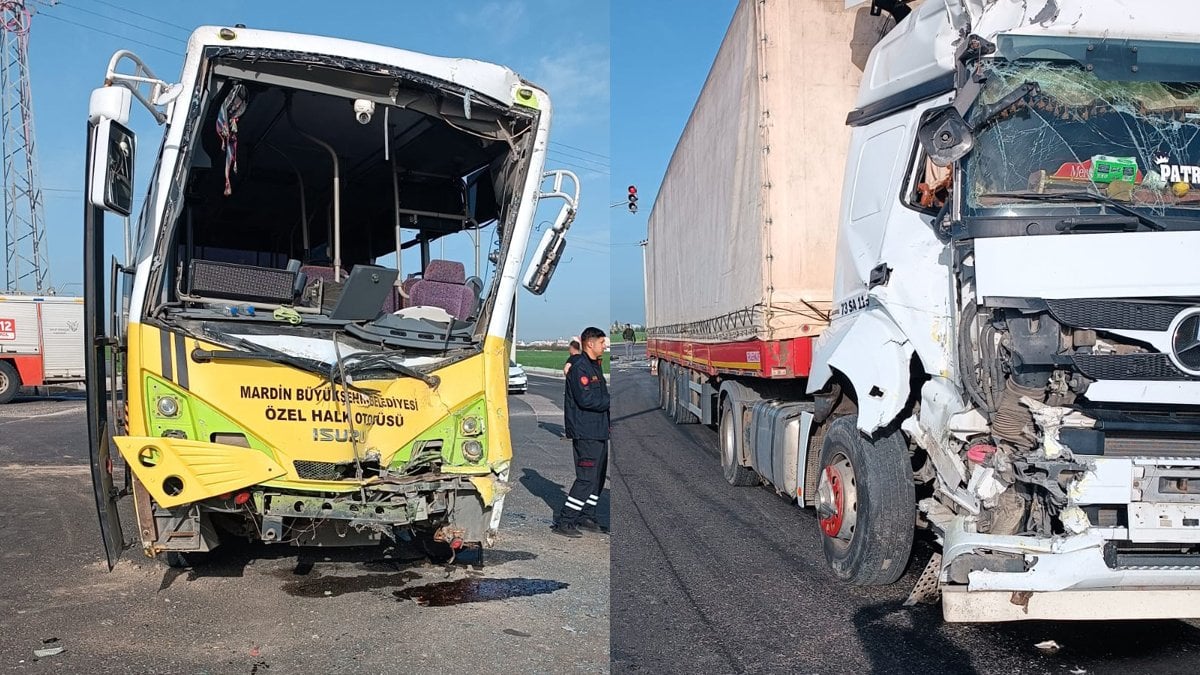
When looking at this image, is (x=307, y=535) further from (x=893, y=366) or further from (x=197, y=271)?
(x=893, y=366)

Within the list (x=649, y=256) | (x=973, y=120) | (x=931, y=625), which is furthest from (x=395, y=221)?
(x=649, y=256)

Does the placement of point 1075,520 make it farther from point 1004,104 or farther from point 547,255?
point 547,255

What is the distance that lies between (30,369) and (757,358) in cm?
2100

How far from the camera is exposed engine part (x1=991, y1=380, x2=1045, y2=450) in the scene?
13.3ft

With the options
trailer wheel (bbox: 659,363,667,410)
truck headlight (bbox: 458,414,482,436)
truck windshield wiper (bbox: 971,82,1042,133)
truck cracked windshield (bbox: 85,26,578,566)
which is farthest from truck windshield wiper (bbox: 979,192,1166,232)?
trailer wheel (bbox: 659,363,667,410)

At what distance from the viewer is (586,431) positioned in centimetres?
779

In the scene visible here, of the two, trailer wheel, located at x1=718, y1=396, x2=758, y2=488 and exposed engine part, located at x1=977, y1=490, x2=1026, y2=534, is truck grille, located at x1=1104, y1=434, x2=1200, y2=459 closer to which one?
exposed engine part, located at x1=977, y1=490, x2=1026, y2=534

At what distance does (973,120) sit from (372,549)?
4.86 m

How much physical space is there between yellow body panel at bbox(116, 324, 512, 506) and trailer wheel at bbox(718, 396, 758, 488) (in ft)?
13.9

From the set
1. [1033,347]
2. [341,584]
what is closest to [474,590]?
[341,584]

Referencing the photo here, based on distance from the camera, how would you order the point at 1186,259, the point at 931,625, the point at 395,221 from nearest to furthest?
1. the point at 1186,259
2. the point at 931,625
3. the point at 395,221

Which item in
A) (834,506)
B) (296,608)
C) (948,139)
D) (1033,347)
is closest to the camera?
(1033,347)

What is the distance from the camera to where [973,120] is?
4.60 m

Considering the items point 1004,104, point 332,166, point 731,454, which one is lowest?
point 731,454
